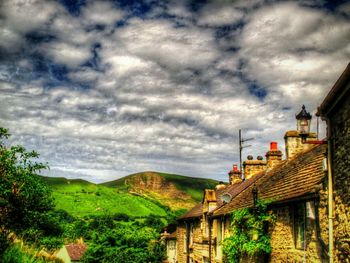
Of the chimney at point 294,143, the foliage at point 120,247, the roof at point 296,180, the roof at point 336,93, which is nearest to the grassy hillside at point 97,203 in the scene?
the foliage at point 120,247

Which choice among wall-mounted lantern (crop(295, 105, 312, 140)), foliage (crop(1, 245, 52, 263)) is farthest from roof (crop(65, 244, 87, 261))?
foliage (crop(1, 245, 52, 263))

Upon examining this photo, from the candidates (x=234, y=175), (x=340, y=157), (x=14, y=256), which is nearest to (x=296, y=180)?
(x=340, y=157)

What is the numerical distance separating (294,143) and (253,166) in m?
7.46

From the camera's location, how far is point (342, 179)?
9.18 meters

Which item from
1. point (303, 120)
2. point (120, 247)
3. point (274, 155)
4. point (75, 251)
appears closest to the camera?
point (303, 120)

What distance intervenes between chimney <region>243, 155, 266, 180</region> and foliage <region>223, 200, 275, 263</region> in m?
9.92

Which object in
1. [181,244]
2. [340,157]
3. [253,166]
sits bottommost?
[181,244]

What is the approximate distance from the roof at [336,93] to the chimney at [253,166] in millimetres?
15974

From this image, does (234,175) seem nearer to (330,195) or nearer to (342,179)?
(330,195)

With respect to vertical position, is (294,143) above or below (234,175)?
above

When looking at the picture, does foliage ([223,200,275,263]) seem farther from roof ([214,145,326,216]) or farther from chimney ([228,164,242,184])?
chimney ([228,164,242,184])

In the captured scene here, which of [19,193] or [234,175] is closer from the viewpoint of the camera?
[19,193]

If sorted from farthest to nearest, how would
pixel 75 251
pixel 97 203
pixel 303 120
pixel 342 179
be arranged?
pixel 97 203
pixel 75 251
pixel 303 120
pixel 342 179

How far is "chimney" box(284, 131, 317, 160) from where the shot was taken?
19078mm
